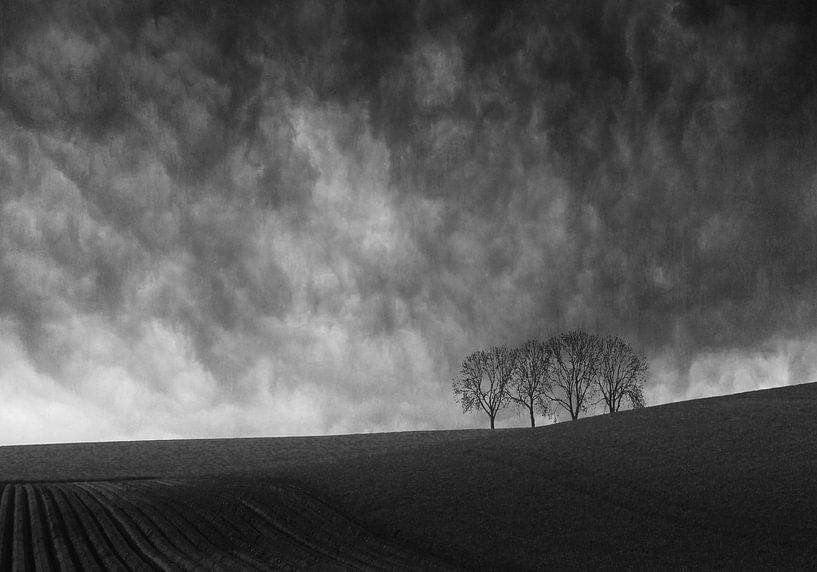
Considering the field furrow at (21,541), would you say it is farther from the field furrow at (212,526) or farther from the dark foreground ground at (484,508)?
the field furrow at (212,526)

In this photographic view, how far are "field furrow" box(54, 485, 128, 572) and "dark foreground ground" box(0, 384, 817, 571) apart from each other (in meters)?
0.08

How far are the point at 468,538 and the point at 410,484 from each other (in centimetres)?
707

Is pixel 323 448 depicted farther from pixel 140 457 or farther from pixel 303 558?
pixel 303 558

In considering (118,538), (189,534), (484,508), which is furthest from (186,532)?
(484,508)

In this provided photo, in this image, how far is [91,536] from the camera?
65.7 ft

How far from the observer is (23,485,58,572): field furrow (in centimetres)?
1688

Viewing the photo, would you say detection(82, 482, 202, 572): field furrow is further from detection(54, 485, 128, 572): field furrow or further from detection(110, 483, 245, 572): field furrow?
detection(54, 485, 128, 572): field furrow

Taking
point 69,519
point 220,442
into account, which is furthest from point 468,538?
point 220,442

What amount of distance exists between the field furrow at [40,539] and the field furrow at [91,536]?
30.0 inches

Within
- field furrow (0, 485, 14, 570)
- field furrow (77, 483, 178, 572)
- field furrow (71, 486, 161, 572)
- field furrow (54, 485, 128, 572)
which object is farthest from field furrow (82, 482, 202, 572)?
field furrow (0, 485, 14, 570)

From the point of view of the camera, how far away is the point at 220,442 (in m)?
57.7

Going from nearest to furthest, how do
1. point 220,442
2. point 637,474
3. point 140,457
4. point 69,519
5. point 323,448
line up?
point 69,519, point 637,474, point 140,457, point 323,448, point 220,442

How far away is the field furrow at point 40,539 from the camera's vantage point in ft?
55.4

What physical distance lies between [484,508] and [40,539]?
14840 mm
